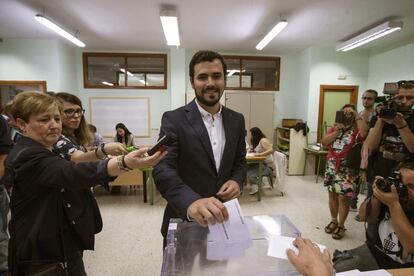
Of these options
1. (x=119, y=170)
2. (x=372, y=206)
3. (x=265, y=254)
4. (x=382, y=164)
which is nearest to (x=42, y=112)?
(x=119, y=170)

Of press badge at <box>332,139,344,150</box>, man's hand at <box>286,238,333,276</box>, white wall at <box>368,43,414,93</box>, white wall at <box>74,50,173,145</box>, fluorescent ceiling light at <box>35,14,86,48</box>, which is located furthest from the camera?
white wall at <box>74,50,173,145</box>

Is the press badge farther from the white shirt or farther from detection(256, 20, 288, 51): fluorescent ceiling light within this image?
the white shirt

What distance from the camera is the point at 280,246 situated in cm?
94

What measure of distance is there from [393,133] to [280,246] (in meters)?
2.08

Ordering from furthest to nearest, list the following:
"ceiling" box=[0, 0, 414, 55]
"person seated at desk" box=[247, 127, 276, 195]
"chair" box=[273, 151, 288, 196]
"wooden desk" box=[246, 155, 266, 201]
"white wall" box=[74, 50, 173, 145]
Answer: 1. "white wall" box=[74, 50, 173, 145]
2. "person seated at desk" box=[247, 127, 276, 195]
3. "chair" box=[273, 151, 288, 196]
4. "wooden desk" box=[246, 155, 266, 201]
5. "ceiling" box=[0, 0, 414, 55]

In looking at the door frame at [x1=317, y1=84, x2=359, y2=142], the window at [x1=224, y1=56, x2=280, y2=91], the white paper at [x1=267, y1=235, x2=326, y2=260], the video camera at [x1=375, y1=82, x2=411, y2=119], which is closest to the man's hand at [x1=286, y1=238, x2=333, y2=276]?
the white paper at [x1=267, y1=235, x2=326, y2=260]

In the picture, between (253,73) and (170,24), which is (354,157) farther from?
(253,73)

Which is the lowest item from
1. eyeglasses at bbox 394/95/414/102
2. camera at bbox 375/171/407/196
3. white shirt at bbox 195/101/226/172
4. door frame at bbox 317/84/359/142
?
camera at bbox 375/171/407/196

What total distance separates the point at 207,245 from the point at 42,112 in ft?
3.13

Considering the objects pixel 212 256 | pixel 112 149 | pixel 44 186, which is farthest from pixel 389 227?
pixel 44 186

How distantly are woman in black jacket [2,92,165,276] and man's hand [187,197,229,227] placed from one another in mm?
261

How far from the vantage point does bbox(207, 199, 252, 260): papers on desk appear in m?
0.90

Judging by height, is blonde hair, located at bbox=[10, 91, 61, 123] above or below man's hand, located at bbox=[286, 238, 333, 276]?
above

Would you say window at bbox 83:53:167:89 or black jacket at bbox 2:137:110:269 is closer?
black jacket at bbox 2:137:110:269
